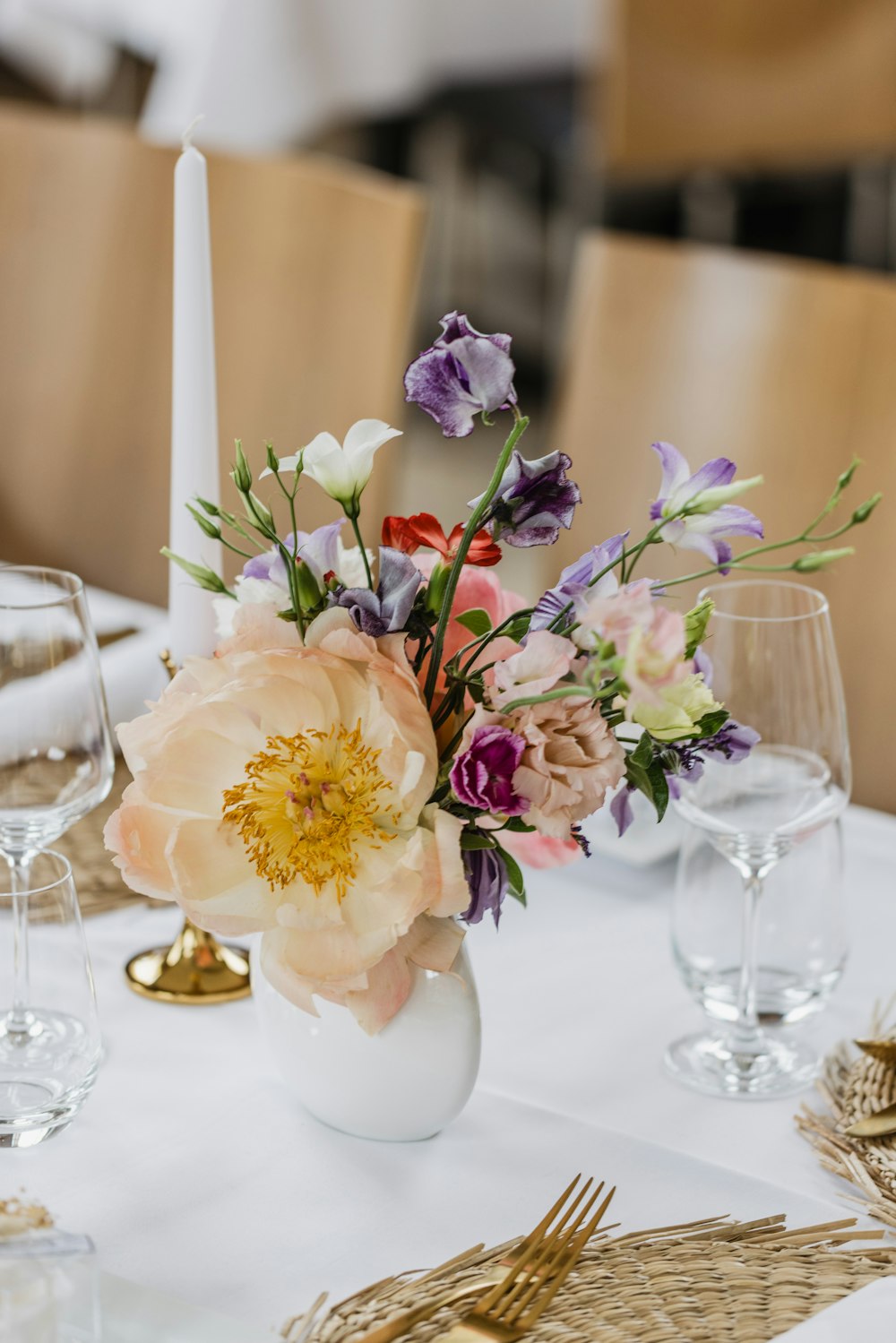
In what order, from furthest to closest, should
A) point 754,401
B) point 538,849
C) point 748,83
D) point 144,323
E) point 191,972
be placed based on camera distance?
point 748,83 → point 144,323 → point 754,401 → point 191,972 → point 538,849

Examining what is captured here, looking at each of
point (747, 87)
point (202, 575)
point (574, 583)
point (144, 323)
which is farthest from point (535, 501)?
point (747, 87)

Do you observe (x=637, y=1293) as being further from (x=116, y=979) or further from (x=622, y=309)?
(x=622, y=309)

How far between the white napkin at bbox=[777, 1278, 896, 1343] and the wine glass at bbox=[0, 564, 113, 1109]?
1.19 feet

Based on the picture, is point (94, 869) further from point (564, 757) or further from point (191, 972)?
point (564, 757)

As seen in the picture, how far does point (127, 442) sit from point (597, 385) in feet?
1.51

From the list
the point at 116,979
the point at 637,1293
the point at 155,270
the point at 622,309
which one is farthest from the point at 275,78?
the point at 637,1293

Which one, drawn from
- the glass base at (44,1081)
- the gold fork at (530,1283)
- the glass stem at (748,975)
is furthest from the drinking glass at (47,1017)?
the glass stem at (748,975)

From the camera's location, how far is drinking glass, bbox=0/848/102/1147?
66 cm

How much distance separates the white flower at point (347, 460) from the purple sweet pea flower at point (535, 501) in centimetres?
5

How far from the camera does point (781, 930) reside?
807 millimetres

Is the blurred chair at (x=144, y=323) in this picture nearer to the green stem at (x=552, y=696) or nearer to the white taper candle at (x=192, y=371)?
the white taper candle at (x=192, y=371)

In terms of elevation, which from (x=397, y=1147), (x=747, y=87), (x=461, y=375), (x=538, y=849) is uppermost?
(x=747, y=87)

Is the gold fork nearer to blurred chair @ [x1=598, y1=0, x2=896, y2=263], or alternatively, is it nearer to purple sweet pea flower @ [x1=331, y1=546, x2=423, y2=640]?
purple sweet pea flower @ [x1=331, y1=546, x2=423, y2=640]

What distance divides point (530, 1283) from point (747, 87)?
246cm
